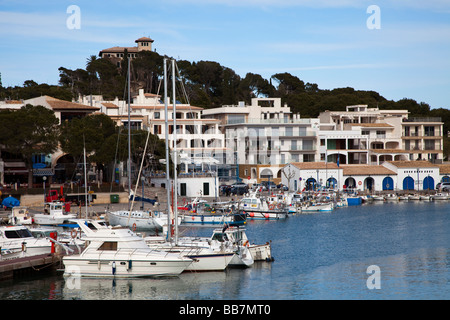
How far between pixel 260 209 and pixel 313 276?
2684cm

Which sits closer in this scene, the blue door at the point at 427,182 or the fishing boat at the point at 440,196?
the fishing boat at the point at 440,196

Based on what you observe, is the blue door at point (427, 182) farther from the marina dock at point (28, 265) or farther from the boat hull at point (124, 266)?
the marina dock at point (28, 265)

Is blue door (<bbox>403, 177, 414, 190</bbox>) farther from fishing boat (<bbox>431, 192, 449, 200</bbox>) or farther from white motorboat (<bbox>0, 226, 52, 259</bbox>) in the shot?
white motorboat (<bbox>0, 226, 52, 259</bbox>)

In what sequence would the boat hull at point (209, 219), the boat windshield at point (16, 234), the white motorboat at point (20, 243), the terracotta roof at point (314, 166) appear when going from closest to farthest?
1. the white motorboat at point (20, 243)
2. the boat windshield at point (16, 234)
3. the boat hull at point (209, 219)
4. the terracotta roof at point (314, 166)

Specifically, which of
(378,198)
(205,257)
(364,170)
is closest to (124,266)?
(205,257)

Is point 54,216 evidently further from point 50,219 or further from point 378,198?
point 378,198

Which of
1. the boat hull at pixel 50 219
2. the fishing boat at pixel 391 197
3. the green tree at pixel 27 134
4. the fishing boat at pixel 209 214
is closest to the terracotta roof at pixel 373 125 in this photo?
the fishing boat at pixel 391 197

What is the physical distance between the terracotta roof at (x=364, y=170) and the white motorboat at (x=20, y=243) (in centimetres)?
5382

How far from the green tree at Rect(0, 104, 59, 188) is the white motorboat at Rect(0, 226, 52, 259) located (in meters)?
27.4

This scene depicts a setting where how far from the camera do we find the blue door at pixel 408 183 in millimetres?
88500

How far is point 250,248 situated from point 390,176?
53.2 m

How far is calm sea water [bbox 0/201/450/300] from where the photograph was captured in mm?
31906

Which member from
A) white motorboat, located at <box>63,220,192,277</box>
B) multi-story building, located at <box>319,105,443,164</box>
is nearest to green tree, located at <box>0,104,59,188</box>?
white motorboat, located at <box>63,220,192,277</box>
